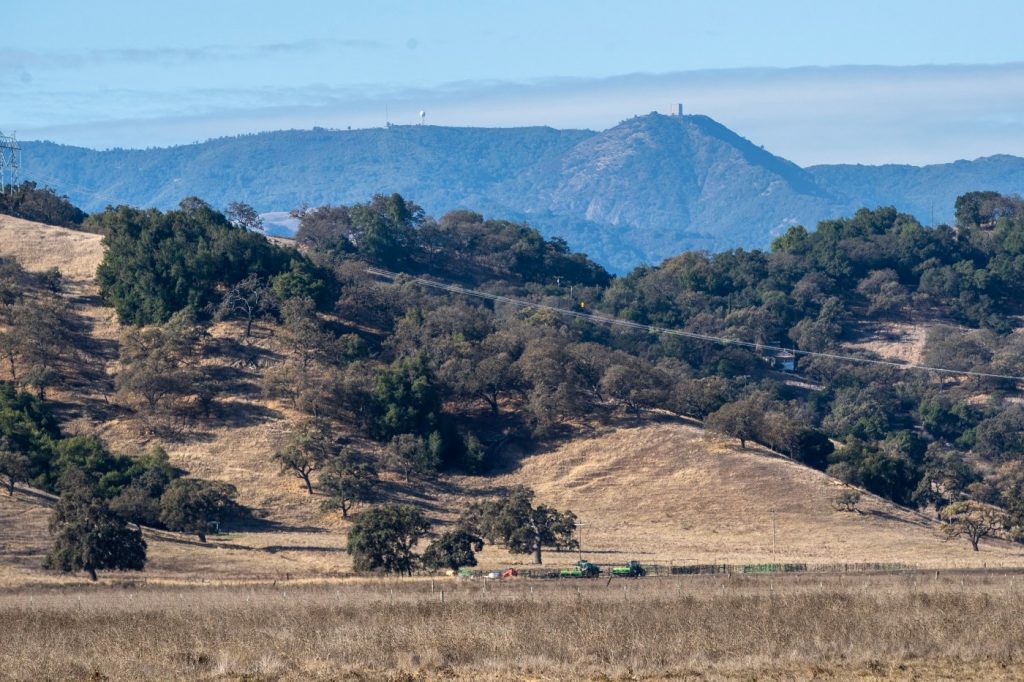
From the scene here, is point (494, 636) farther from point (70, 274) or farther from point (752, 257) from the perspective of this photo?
point (752, 257)

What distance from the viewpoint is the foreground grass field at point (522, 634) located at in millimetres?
36344

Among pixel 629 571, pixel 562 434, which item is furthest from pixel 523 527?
pixel 562 434

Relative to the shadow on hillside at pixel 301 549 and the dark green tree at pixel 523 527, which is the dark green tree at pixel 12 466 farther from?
the dark green tree at pixel 523 527

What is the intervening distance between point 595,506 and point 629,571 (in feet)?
82.4

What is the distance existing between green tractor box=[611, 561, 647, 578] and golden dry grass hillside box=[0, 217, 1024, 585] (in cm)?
641

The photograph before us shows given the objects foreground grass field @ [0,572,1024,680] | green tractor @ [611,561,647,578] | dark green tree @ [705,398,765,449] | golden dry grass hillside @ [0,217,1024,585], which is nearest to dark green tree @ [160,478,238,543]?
golden dry grass hillside @ [0,217,1024,585]

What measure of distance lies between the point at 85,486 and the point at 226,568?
1367 centimetres

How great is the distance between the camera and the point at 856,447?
92.0 metres

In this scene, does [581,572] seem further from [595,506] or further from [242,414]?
[242,414]

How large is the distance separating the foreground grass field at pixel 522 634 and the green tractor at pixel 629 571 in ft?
27.4

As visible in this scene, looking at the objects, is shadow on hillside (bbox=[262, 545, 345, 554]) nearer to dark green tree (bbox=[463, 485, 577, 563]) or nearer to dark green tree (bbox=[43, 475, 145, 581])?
dark green tree (bbox=[463, 485, 577, 563])

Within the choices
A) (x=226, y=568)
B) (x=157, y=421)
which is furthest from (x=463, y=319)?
(x=226, y=568)

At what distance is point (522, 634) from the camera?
1586 inches

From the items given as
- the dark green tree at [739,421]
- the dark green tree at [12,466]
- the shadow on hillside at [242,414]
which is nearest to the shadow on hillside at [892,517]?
the dark green tree at [739,421]
